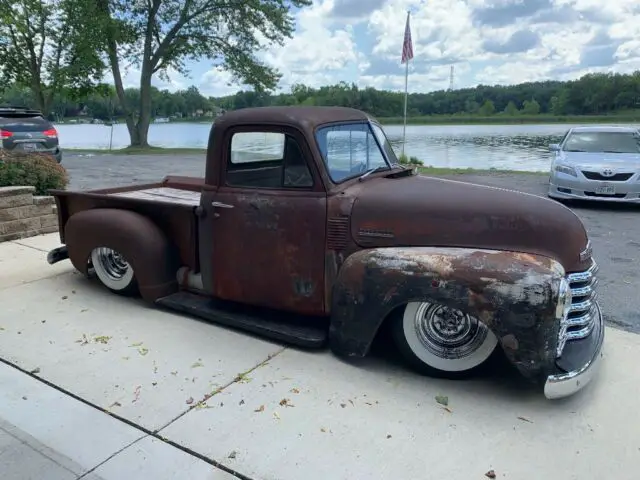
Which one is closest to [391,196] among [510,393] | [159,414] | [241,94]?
[510,393]

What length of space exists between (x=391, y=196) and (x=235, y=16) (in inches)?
942

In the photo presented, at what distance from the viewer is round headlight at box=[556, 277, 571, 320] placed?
2.60 metres

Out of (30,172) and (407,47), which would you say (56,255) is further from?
(407,47)

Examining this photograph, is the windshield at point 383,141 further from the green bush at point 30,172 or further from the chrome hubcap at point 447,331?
the green bush at point 30,172

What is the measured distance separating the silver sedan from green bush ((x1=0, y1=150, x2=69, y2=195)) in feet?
27.8

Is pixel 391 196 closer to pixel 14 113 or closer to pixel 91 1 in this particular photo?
pixel 14 113

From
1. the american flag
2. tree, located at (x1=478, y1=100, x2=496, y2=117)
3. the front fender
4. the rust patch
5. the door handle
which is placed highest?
the american flag

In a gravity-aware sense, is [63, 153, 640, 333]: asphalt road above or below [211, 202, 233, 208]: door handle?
below

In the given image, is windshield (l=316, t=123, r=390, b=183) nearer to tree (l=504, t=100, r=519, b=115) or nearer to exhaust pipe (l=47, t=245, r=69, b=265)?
exhaust pipe (l=47, t=245, r=69, b=265)

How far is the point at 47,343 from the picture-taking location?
11.6 ft

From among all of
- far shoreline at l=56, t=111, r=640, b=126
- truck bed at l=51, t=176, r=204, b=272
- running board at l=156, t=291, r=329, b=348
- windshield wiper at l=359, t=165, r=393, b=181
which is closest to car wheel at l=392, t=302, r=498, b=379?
running board at l=156, t=291, r=329, b=348

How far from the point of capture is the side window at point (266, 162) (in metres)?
3.41

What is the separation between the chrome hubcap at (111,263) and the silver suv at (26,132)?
8.84 meters

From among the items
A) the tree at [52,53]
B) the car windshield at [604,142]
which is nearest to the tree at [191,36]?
the tree at [52,53]
